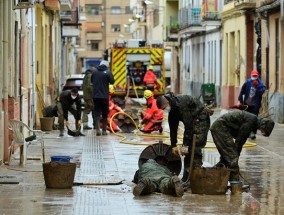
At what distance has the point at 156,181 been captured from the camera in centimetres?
1443

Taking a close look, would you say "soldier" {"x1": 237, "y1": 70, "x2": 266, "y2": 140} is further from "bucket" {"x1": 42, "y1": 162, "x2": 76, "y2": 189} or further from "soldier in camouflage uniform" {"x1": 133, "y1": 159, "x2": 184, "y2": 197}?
"bucket" {"x1": 42, "y1": 162, "x2": 76, "y2": 189}

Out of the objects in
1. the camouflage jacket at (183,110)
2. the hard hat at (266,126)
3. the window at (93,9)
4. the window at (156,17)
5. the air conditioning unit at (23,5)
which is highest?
the window at (93,9)

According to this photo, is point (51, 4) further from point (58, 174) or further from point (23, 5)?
point (58, 174)

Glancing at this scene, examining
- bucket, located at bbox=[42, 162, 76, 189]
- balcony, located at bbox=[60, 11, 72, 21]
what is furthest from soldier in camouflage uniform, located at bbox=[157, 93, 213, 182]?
balcony, located at bbox=[60, 11, 72, 21]

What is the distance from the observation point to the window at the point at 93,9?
127 metres

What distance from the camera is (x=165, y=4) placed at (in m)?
71.8

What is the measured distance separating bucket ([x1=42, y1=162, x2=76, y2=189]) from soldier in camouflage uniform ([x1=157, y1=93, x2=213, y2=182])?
1591 millimetres

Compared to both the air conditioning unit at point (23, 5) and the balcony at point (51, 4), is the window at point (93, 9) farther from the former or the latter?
→ the air conditioning unit at point (23, 5)

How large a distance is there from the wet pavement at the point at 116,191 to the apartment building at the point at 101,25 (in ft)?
347

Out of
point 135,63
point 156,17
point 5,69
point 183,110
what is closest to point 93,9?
point 156,17

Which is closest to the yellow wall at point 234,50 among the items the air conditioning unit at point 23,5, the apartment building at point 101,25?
the air conditioning unit at point 23,5

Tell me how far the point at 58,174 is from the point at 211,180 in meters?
2.22

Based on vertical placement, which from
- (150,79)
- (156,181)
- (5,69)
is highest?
(5,69)

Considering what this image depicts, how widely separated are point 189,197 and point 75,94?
11946 mm
